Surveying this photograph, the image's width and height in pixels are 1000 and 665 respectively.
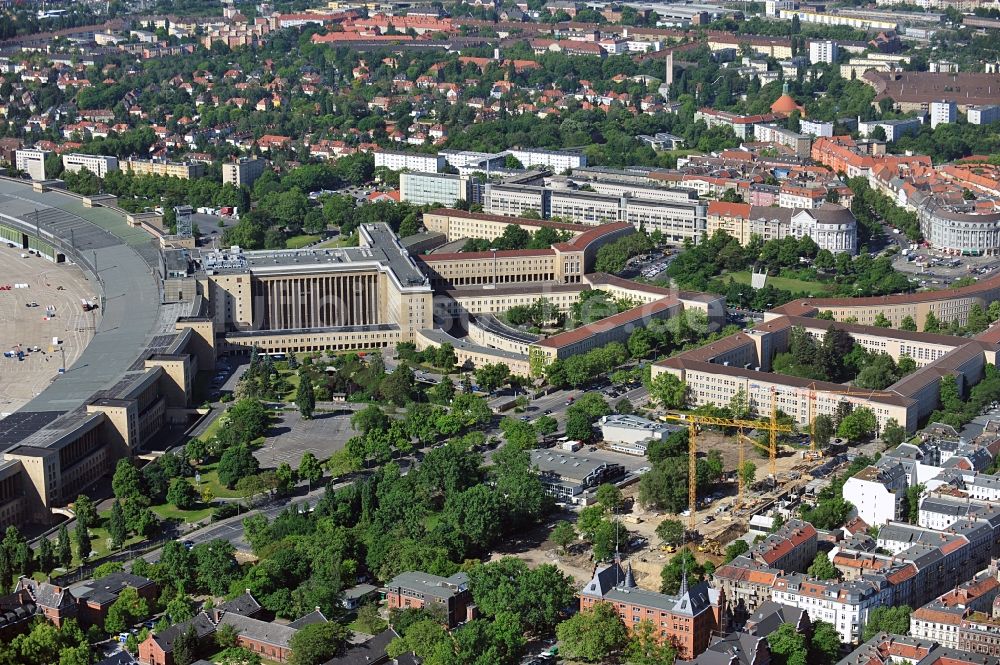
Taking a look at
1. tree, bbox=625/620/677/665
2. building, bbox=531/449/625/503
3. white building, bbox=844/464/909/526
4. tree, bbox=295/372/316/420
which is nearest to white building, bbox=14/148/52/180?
tree, bbox=295/372/316/420

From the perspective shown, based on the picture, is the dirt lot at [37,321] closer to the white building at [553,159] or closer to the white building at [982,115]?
the white building at [553,159]

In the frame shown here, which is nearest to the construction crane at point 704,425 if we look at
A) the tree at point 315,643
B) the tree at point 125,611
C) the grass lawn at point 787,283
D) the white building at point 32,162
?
the tree at point 315,643

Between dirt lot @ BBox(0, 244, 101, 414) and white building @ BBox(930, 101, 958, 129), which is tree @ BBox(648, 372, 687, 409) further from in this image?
white building @ BBox(930, 101, 958, 129)

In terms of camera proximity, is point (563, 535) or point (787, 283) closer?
point (563, 535)

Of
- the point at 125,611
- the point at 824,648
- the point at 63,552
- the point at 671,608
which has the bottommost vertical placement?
the point at 824,648

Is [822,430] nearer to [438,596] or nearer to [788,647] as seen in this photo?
[788,647]

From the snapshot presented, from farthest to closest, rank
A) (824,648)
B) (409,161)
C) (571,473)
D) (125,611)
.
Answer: (409,161), (571,473), (125,611), (824,648)

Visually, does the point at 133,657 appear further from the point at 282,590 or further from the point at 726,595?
the point at 726,595

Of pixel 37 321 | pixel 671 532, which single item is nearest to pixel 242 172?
pixel 37 321
